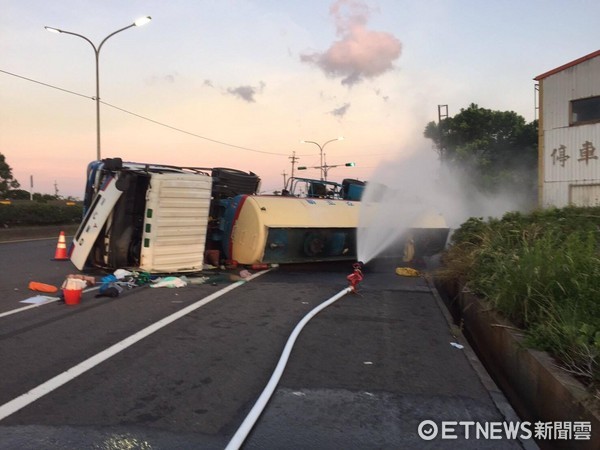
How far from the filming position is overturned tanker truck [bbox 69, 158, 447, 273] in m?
9.14

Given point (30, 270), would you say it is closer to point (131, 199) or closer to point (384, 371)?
point (131, 199)

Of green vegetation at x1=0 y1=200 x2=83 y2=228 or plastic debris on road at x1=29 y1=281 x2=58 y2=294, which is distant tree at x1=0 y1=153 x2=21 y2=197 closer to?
green vegetation at x1=0 y1=200 x2=83 y2=228

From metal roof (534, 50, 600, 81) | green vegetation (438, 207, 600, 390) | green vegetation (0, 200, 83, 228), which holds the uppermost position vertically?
metal roof (534, 50, 600, 81)

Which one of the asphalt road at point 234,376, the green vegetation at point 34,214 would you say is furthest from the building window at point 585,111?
the green vegetation at point 34,214

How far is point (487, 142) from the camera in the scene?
33.9 meters

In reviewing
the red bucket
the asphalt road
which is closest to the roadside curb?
the asphalt road

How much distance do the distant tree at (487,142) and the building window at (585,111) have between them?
34.1ft

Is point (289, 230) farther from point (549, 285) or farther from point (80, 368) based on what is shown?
point (80, 368)

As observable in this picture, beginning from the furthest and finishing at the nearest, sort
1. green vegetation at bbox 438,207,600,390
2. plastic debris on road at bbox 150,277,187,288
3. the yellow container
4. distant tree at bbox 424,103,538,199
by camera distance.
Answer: distant tree at bbox 424,103,538,199, the yellow container, plastic debris on road at bbox 150,277,187,288, green vegetation at bbox 438,207,600,390

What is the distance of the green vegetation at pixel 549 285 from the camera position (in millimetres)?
3922

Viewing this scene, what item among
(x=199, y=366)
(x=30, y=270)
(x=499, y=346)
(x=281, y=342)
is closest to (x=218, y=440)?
(x=199, y=366)

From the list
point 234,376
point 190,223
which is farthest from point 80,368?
point 190,223

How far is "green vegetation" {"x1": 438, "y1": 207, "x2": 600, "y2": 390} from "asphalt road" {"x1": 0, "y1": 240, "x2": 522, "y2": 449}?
648 millimetres

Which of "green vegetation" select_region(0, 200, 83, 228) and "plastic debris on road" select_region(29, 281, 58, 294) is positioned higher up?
"green vegetation" select_region(0, 200, 83, 228)
